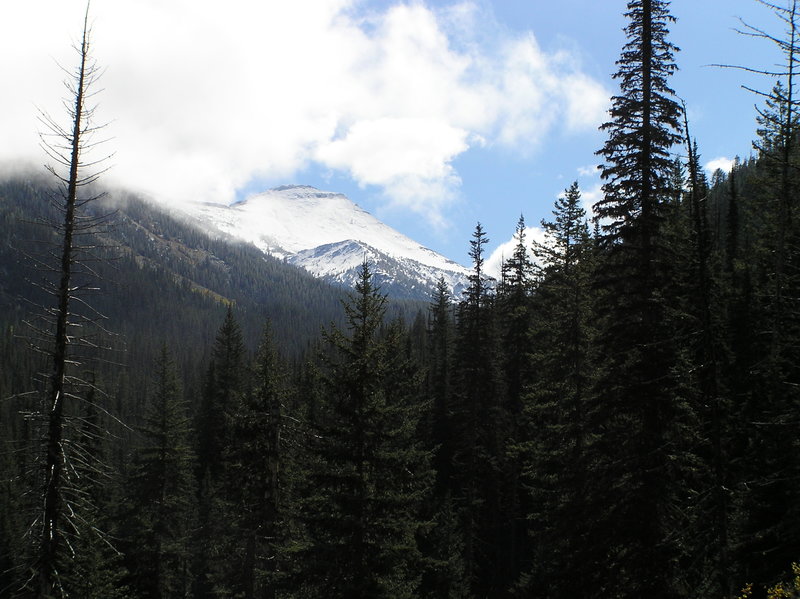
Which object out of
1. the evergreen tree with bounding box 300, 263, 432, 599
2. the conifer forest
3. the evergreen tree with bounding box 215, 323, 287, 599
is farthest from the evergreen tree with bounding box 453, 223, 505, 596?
the evergreen tree with bounding box 300, 263, 432, 599

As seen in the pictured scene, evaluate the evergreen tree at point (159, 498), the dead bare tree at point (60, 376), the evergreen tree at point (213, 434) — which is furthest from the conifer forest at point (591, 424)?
the evergreen tree at point (213, 434)

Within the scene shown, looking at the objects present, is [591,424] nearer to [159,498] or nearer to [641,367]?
[641,367]

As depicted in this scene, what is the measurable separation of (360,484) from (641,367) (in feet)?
28.9

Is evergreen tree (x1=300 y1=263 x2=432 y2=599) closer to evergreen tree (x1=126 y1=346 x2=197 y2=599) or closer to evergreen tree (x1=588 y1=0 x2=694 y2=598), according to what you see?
evergreen tree (x1=588 y1=0 x2=694 y2=598)

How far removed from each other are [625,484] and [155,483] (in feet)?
98.8

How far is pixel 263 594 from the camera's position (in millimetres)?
27766

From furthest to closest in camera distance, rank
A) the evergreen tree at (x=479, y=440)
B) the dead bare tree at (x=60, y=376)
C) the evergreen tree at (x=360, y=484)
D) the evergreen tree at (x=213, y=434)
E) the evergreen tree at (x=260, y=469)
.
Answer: the evergreen tree at (x=213, y=434)
the evergreen tree at (x=479, y=440)
the evergreen tree at (x=260, y=469)
the evergreen tree at (x=360, y=484)
the dead bare tree at (x=60, y=376)

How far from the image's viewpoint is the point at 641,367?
45.6 ft

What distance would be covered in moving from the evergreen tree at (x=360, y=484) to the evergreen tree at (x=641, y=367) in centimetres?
568

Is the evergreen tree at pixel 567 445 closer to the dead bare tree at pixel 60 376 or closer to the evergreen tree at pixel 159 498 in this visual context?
the dead bare tree at pixel 60 376

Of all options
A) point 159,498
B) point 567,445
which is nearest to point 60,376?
point 567,445

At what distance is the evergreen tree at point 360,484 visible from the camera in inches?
597

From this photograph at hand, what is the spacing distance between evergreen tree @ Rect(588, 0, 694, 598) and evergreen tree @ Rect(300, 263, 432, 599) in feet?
18.7

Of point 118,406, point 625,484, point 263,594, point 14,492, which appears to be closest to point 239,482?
point 263,594
